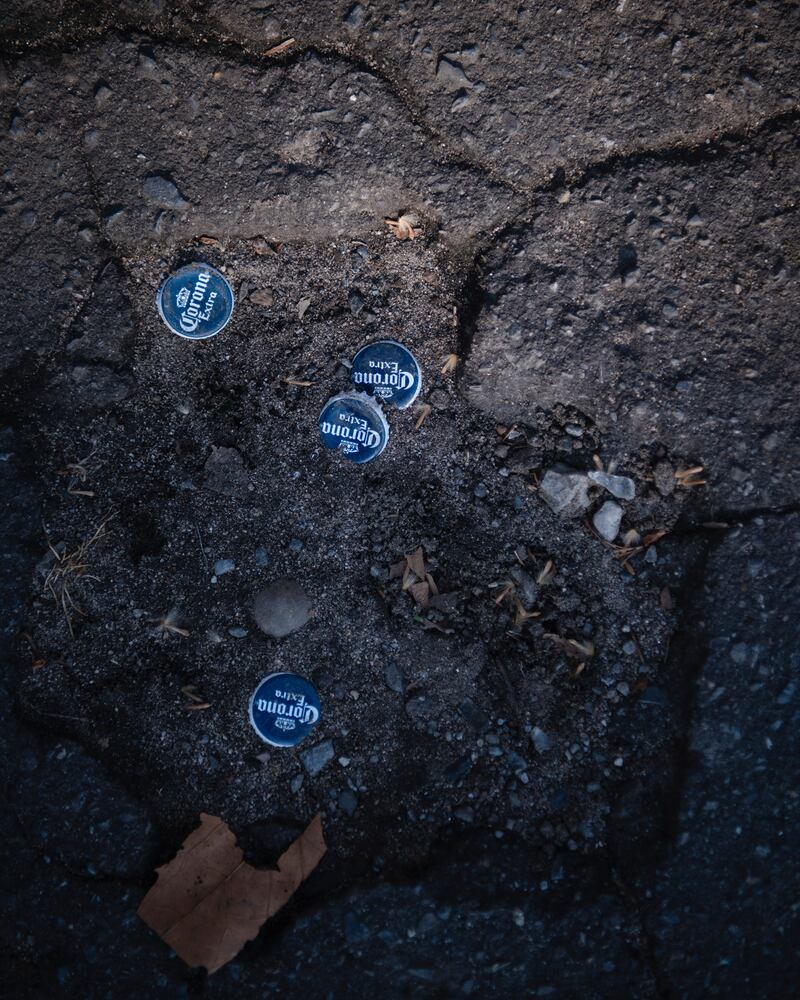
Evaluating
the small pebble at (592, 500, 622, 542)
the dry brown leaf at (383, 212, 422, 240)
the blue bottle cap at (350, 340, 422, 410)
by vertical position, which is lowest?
the small pebble at (592, 500, 622, 542)

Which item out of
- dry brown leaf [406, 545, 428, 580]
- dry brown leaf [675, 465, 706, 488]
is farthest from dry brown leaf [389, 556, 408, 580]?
dry brown leaf [675, 465, 706, 488]

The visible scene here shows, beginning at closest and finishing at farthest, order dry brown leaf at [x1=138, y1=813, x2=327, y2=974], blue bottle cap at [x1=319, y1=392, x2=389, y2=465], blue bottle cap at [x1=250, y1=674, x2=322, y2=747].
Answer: dry brown leaf at [x1=138, y1=813, x2=327, y2=974] → blue bottle cap at [x1=250, y1=674, x2=322, y2=747] → blue bottle cap at [x1=319, y1=392, x2=389, y2=465]

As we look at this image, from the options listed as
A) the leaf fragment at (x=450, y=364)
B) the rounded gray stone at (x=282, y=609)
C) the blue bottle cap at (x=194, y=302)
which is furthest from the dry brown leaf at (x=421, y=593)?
the blue bottle cap at (x=194, y=302)

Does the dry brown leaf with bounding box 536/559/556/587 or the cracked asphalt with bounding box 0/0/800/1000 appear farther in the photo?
the dry brown leaf with bounding box 536/559/556/587

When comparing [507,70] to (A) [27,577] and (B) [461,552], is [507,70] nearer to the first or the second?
(B) [461,552]

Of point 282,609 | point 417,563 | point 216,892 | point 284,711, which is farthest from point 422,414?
point 216,892

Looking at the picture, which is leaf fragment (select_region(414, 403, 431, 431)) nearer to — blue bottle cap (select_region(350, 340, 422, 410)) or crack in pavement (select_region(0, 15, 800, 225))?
blue bottle cap (select_region(350, 340, 422, 410))

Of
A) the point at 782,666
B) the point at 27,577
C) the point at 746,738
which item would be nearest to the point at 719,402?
the point at 782,666
